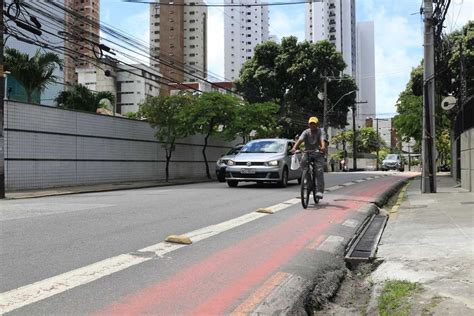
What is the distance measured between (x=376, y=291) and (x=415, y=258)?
127 cm

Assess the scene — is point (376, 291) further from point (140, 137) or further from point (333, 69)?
point (333, 69)

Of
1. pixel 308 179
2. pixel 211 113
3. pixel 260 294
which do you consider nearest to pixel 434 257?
pixel 260 294

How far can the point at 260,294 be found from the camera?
178 inches

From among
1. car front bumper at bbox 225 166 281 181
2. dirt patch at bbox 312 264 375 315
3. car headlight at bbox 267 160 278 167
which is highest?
car headlight at bbox 267 160 278 167

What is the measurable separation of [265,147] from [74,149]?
23.6ft

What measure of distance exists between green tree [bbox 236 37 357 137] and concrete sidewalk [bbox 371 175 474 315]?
114ft

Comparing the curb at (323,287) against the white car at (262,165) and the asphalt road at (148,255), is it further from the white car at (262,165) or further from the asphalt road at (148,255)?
the white car at (262,165)

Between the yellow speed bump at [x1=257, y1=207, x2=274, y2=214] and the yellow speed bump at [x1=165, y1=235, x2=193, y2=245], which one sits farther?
the yellow speed bump at [x1=257, y1=207, x2=274, y2=214]

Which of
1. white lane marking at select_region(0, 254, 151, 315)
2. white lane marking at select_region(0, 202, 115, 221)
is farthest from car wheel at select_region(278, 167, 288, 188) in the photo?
white lane marking at select_region(0, 254, 151, 315)

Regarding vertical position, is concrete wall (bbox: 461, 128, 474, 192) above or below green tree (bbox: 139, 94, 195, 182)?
below

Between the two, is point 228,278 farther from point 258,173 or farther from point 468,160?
point 468,160

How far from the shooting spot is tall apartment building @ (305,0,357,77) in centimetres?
5397

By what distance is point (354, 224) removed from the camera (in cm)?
877

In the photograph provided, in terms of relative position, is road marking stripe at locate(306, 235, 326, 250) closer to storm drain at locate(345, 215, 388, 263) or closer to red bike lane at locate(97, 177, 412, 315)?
red bike lane at locate(97, 177, 412, 315)
